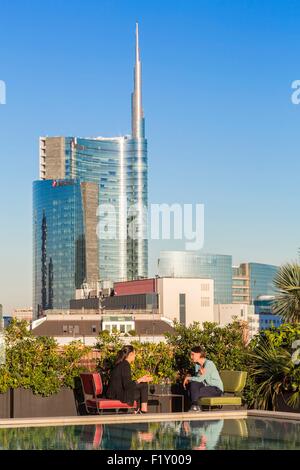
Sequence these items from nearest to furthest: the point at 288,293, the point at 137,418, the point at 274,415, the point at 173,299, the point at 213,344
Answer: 1. the point at 137,418
2. the point at 274,415
3. the point at 213,344
4. the point at 288,293
5. the point at 173,299

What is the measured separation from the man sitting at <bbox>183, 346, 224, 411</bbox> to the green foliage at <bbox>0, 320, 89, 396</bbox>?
5.94 ft

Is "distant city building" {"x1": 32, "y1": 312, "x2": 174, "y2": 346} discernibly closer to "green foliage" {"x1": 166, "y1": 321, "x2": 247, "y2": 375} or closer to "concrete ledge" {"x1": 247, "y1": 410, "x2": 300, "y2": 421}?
"green foliage" {"x1": 166, "y1": 321, "x2": 247, "y2": 375}

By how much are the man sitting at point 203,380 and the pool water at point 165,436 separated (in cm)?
134

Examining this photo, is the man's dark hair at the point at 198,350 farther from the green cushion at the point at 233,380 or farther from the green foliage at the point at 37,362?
the green foliage at the point at 37,362

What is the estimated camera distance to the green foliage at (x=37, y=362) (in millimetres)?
14930

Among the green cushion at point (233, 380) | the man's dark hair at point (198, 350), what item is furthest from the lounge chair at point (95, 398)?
the green cushion at point (233, 380)

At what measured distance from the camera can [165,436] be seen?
1128 cm

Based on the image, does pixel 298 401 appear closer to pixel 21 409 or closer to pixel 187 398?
pixel 187 398

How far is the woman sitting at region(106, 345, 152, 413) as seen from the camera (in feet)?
46.6

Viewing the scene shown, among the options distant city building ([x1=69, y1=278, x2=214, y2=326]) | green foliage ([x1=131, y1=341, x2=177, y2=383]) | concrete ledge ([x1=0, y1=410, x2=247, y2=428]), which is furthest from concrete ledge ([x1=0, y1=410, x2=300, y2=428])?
distant city building ([x1=69, y1=278, x2=214, y2=326])

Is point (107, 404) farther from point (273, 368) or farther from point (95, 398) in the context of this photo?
point (273, 368)

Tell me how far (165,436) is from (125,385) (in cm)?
299

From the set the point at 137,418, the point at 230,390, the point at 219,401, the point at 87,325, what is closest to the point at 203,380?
the point at 219,401
